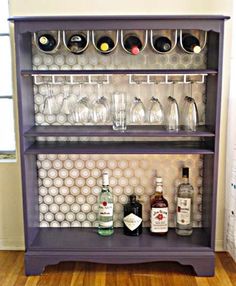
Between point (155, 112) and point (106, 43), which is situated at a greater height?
point (106, 43)

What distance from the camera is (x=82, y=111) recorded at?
230cm

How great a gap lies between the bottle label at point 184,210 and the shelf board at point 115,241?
0.09m

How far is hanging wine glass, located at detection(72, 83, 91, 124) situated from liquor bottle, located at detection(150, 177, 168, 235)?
0.51m

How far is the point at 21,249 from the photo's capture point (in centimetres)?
258

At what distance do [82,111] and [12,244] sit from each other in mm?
936

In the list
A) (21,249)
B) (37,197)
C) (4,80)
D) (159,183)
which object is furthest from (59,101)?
(21,249)

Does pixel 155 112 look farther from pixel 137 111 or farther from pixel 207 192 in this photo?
pixel 207 192

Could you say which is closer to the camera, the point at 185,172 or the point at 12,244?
the point at 185,172

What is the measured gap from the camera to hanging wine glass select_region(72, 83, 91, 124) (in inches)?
90.5

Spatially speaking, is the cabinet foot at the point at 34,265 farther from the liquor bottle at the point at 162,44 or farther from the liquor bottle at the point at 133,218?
the liquor bottle at the point at 162,44

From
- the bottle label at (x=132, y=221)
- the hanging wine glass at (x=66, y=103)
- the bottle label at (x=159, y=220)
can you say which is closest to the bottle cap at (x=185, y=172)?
the bottle label at (x=159, y=220)

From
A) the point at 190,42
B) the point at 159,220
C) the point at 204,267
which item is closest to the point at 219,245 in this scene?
the point at 204,267

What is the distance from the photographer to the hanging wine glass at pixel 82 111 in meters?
2.30

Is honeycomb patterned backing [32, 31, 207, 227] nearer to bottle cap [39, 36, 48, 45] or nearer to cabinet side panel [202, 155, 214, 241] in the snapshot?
cabinet side panel [202, 155, 214, 241]
